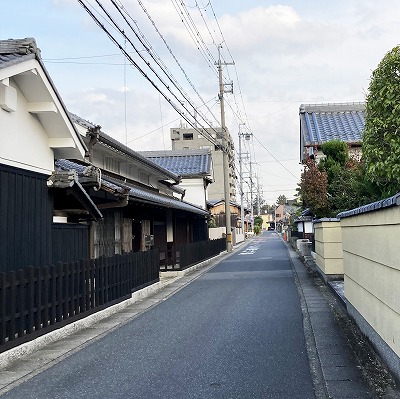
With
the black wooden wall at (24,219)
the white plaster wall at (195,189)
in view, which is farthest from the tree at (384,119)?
the white plaster wall at (195,189)

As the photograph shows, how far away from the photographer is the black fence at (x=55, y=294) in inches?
Result: 285

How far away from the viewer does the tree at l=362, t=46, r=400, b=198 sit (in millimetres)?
8148

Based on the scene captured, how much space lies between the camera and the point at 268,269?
22547 mm

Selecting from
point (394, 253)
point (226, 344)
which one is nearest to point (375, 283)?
point (394, 253)

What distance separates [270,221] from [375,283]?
6654 inches

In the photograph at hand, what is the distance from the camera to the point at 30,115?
9.38 m

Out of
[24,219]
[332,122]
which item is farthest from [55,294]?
[332,122]

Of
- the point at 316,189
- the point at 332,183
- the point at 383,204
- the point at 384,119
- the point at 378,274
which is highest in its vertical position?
the point at 332,183

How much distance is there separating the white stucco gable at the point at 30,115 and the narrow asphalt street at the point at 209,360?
141 inches

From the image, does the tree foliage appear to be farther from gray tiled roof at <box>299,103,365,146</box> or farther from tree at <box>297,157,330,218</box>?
gray tiled roof at <box>299,103,365,146</box>

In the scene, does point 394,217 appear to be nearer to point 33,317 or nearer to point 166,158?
point 33,317

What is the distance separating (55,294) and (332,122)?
77.6 feet

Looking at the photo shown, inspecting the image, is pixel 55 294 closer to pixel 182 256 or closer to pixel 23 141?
pixel 23 141

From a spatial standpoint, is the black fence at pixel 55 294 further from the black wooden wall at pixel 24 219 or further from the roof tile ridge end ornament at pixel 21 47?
the roof tile ridge end ornament at pixel 21 47
